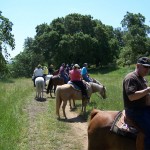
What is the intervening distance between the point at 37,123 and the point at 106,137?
237 inches

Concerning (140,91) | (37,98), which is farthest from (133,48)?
(140,91)

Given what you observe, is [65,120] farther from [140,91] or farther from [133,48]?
[133,48]

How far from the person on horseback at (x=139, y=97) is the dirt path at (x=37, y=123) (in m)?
3.42

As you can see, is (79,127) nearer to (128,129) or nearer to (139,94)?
(128,129)

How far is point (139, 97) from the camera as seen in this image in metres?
6.05

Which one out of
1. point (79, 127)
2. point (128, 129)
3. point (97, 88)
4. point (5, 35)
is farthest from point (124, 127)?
point (5, 35)

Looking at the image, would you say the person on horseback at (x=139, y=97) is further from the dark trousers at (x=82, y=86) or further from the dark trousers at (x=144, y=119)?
the dark trousers at (x=82, y=86)

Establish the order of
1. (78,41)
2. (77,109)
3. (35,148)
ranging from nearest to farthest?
(35,148) < (77,109) < (78,41)

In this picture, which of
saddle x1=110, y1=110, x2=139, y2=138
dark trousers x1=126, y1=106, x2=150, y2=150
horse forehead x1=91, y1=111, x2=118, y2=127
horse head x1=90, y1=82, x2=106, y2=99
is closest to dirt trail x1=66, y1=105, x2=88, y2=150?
horse head x1=90, y1=82, x2=106, y2=99

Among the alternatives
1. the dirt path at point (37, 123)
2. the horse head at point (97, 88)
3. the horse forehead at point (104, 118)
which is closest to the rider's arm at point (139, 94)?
the horse forehead at point (104, 118)

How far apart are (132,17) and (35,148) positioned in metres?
63.6

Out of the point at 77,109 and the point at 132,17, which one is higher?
the point at 132,17

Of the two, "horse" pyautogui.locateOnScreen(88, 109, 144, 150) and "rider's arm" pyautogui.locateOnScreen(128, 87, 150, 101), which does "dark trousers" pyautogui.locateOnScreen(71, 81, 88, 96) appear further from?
"rider's arm" pyautogui.locateOnScreen(128, 87, 150, 101)

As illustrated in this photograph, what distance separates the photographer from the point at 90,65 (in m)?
66.6
